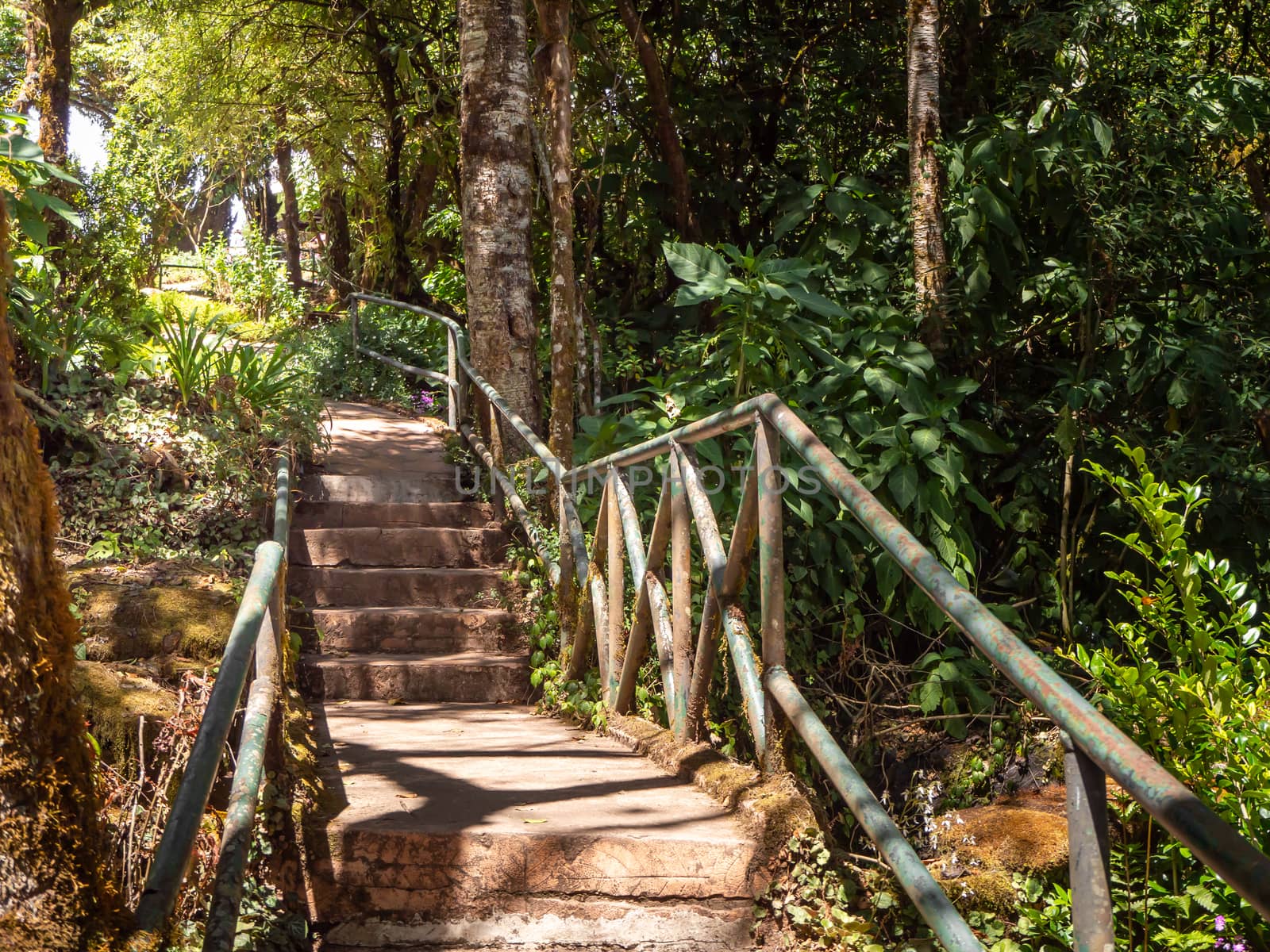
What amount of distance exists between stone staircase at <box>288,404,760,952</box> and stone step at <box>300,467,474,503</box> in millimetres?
1380

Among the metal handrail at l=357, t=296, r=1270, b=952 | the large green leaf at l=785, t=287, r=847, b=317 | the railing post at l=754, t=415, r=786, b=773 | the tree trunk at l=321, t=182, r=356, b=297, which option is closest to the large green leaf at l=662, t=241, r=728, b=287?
the large green leaf at l=785, t=287, r=847, b=317

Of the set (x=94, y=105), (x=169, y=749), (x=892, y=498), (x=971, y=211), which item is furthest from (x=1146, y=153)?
(x=94, y=105)

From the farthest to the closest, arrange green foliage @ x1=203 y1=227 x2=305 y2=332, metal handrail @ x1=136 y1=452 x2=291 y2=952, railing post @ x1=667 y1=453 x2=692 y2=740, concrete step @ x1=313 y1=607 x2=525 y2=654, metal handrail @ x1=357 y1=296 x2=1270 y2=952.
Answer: green foliage @ x1=203 y1=227 x2=305 y2=332, concrete step @ x1=313 y1=607 x2=525 y2=654, railing post @ x1=667 y1=453 x2=692 y2=740, metal handrail @ x1=136 y1=452 x2=291 y2=952, metal handrail @ x1=357 y1=296 x2=1270 y2=952

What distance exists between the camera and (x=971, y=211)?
500cm

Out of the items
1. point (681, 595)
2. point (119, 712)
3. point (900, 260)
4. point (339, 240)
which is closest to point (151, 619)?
point (119, 712)

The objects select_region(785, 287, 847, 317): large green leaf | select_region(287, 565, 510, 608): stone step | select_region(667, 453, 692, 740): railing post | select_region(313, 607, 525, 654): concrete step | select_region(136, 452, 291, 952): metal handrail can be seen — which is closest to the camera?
select_region(136, 452, 291, 952): metal handrail

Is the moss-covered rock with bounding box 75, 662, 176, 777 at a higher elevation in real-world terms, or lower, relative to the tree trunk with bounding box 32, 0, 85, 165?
lower

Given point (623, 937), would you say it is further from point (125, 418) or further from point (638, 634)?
point (125, 418)

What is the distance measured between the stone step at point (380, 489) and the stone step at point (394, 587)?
98 cm

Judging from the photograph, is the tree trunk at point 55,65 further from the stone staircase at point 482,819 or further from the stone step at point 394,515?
the stone staircase at point 482,819

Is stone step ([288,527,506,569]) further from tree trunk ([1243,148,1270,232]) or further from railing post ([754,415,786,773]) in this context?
tree trunk ([1243,148,1270,232])

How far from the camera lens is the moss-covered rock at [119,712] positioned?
10.1 ft

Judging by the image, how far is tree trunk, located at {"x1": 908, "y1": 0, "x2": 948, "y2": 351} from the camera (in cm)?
496

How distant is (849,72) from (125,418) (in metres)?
4.75
